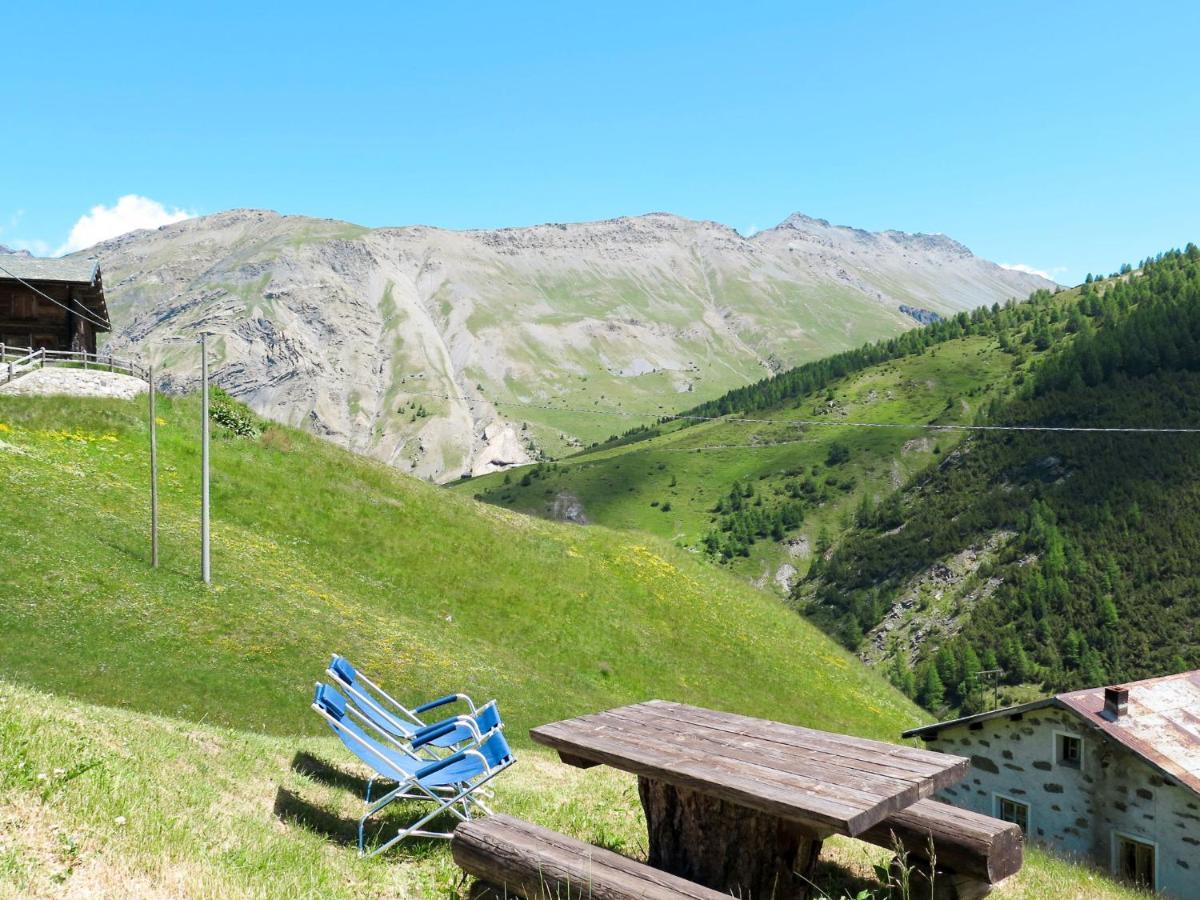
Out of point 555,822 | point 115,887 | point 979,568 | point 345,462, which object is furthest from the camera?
point 979,568

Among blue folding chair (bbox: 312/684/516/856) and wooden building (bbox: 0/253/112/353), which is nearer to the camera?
blue folding chair (bbox: 312/684/516/856)

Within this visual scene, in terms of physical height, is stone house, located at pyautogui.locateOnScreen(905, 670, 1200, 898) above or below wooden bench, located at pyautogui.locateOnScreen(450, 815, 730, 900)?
below

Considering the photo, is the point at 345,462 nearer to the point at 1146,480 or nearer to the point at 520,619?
the point at 520,619

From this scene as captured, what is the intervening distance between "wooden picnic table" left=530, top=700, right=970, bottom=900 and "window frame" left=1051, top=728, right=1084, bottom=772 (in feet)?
82.6

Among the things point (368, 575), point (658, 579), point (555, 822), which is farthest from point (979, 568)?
point (555, 822)

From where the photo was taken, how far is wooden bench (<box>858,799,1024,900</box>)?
24.7ft

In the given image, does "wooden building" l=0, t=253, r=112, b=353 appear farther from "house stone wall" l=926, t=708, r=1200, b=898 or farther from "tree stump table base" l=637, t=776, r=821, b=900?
"house stone wall" l=926, t=708, r=1200, b=898

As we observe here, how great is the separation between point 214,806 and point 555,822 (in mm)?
4046

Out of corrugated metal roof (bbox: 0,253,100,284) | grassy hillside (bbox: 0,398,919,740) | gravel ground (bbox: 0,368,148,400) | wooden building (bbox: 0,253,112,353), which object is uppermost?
corrugated metal roof (bbox: 0,253,100,284)

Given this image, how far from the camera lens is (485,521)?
41.8 m

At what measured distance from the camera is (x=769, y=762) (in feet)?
25.4

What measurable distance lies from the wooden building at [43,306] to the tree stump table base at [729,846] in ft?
153

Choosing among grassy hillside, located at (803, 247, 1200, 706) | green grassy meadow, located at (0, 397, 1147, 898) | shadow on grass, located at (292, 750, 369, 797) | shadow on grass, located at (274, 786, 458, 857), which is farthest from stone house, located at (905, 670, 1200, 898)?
grassy hillside, located at (803, 247, 1200, 706)

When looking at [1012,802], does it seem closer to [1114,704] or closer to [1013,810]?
[1013,810]
